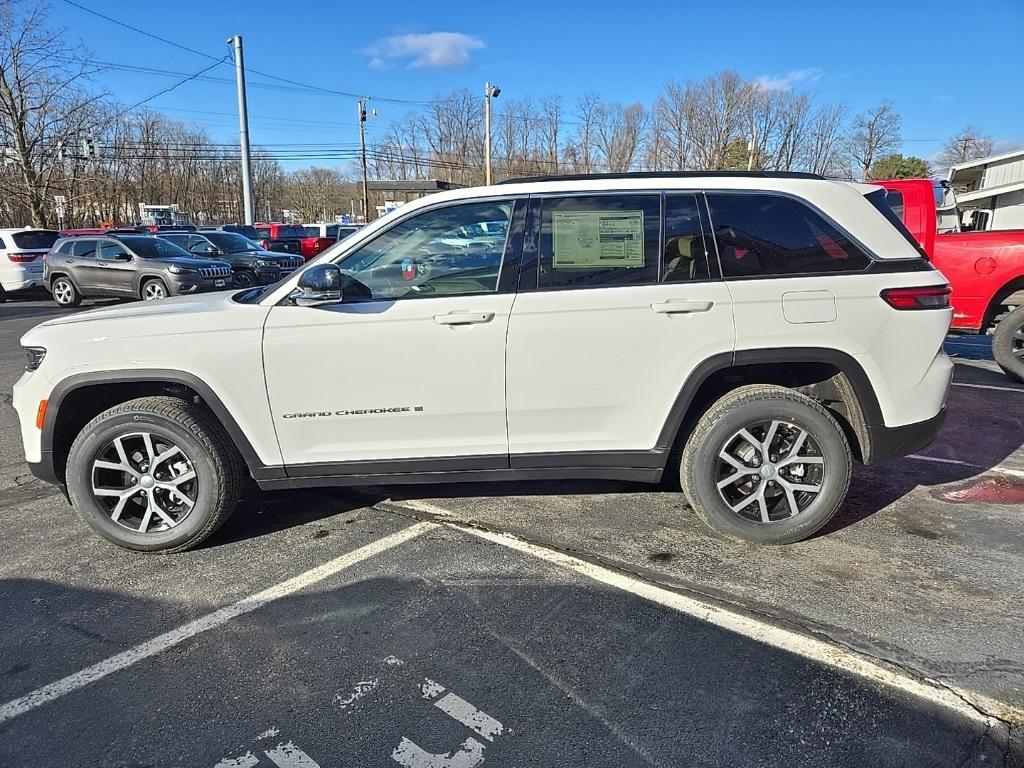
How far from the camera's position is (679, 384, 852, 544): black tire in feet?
11.4

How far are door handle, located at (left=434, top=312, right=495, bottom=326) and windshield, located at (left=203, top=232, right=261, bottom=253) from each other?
50.5ft

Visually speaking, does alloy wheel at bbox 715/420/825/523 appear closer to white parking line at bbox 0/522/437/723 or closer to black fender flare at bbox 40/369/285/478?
white parking line at bbox 0/522/437/723

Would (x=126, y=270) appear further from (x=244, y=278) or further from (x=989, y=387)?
(x=989, y=387)

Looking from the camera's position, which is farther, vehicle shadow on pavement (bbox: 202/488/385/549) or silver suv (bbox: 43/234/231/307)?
silver suv (bbox: 43/234/231/307)

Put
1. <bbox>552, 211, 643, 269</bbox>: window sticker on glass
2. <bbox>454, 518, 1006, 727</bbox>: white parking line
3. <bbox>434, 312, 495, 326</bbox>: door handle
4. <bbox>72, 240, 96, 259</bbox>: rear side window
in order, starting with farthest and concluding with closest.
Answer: <bbox>72, 240, 96, 259</bbox>: rear side window
<bbox>552, 211, 643, 269</bbox>: window sticker on glass
<bbox>434, 312, 495, 326</bbox>: door handle
<bbox>454, 518, 1006, 727</bbox>: white parking line

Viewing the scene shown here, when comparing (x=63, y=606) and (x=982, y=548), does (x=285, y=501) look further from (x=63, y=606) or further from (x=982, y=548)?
(x=982, y=548)

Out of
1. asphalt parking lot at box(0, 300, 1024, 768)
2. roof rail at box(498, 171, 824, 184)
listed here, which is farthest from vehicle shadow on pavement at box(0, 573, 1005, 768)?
roof rail at box(498, 171, 824, 184)

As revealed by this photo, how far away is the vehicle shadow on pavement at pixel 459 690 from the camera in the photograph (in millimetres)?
2219

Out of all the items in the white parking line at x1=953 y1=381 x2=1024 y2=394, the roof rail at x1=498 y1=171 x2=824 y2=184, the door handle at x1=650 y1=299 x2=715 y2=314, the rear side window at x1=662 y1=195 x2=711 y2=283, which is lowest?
the white parking line at x1=953 y1=381 x2=1024 y2=394

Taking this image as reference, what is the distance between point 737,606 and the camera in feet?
9.89

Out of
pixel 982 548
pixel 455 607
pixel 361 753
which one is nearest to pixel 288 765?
pixel 361 753

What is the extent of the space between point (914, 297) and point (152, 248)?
1464cm

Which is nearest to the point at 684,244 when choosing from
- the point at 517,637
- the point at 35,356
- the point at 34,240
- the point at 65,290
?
the point at 517,637

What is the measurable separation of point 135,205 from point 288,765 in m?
65.2
